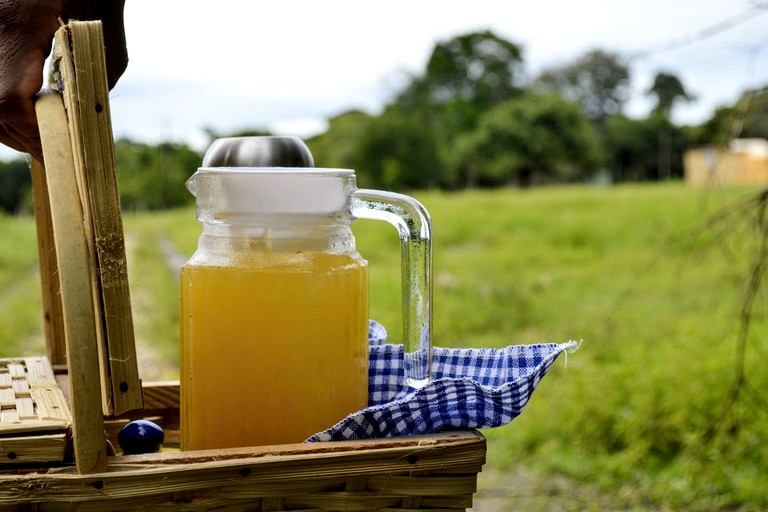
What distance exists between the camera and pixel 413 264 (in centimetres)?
82

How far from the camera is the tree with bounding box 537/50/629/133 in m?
24.6

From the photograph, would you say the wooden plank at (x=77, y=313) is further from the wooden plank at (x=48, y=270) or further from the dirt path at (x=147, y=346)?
the dirt path at (x=147, y=346)

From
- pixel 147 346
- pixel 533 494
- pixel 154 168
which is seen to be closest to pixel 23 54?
pixel 533 494

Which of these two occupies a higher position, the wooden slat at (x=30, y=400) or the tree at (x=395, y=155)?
the wooden slat at (x=30, y=400)

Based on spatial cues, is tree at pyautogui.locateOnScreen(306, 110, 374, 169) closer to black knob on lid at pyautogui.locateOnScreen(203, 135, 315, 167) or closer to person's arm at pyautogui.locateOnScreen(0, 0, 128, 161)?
black knob on lid at pyautogui.locateOnScreen(203, 135, 315, 167)

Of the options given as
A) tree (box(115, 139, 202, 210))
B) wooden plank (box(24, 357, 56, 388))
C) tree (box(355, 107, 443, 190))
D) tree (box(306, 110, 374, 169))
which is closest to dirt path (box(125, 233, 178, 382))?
tree (box(115, 139, 202, 210))

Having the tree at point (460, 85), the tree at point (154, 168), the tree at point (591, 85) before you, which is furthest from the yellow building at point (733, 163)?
the tree at point (460, 85)

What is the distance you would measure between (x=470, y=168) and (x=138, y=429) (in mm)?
26123

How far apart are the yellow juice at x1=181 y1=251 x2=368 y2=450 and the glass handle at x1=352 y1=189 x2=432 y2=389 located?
0.19 ft

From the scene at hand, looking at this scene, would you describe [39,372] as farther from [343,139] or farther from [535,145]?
[535,145]

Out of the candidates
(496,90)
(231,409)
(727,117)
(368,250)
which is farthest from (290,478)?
(496,90)

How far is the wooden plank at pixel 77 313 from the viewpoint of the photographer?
25.2 inches

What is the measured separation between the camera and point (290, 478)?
704mm

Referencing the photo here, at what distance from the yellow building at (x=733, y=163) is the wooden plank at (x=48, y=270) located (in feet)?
4.65
